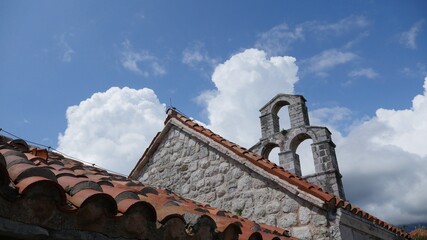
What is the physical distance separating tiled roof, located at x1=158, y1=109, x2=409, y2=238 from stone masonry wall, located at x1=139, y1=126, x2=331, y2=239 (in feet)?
0.54

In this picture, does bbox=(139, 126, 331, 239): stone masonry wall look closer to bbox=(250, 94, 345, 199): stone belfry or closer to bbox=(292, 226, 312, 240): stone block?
bbox=(292, 226, 312, 240): stone block

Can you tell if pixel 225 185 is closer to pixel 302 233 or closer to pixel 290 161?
pixel 302 233

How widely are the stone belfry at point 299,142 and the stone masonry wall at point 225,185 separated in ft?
6.60

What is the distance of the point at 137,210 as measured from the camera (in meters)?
2.42

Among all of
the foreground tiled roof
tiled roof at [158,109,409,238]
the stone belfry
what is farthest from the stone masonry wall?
the foreground tiled roof

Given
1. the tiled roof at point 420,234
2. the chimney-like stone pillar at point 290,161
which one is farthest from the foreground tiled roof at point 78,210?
the tiled roof at point 420,234

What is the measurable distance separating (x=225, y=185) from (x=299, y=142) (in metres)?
2.60

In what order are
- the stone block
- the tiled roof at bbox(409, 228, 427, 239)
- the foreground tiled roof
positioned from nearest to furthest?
the foreground tiled roof, the stone block, the tiled roof at bbox(409, 228, 427, 239)

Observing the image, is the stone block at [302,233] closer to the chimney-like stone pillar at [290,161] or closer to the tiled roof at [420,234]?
the chimney-like stone pillar at [290,161]

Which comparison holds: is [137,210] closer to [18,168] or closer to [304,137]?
[18,168]

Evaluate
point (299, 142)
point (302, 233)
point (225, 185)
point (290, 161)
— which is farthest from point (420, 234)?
point (225, 185)

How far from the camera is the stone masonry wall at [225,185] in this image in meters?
5.23

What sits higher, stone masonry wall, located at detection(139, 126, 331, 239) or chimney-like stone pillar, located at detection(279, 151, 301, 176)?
chimney-like stone pillar, located at detection(279, 151, 301, 176)

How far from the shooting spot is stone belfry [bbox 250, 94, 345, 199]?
787 cm
